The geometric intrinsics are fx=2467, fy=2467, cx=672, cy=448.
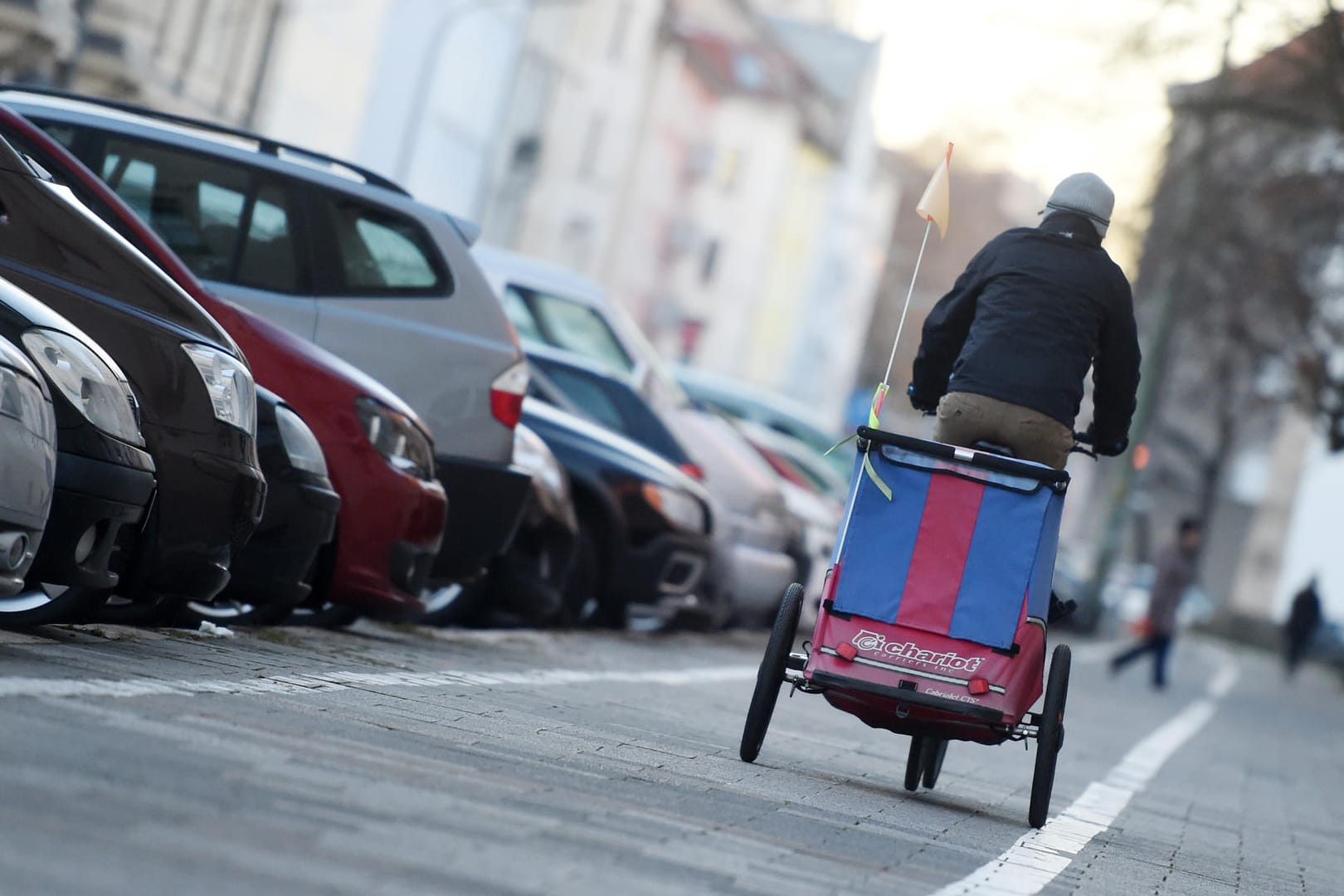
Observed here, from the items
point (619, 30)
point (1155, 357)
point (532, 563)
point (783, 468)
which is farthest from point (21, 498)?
point (619, 30)

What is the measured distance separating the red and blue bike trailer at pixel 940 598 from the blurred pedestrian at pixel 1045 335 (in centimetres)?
26

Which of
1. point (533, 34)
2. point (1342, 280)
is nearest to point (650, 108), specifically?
point (533, 34)

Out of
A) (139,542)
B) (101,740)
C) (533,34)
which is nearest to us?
(101,740)

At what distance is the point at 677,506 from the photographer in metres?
14.6

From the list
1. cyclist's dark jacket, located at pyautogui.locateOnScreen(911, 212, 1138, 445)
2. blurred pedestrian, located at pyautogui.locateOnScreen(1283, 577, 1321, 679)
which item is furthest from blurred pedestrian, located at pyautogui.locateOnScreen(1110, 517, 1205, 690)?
blurred pedestrian, located at pyautogui.locateOnScreen(1283, 577, 1321, 679)

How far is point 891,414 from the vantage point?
7756cm

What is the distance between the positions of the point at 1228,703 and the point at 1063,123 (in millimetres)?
6801

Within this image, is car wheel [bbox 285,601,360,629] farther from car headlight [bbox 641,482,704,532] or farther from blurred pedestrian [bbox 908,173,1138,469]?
car headlight [bbox 641,482,704,532]

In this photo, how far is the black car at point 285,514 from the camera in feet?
29.7

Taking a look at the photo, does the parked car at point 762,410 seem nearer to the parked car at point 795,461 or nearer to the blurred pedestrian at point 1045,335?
the parked car at point 795,461

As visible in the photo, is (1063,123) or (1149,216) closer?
(1063,123)

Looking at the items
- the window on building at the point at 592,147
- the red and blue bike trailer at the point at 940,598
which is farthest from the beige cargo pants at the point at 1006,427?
the window on building at the point at 592,147

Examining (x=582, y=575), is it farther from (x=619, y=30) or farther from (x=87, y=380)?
(x=619, y=30)

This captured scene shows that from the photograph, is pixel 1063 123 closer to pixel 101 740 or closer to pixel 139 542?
pixel 139 542
